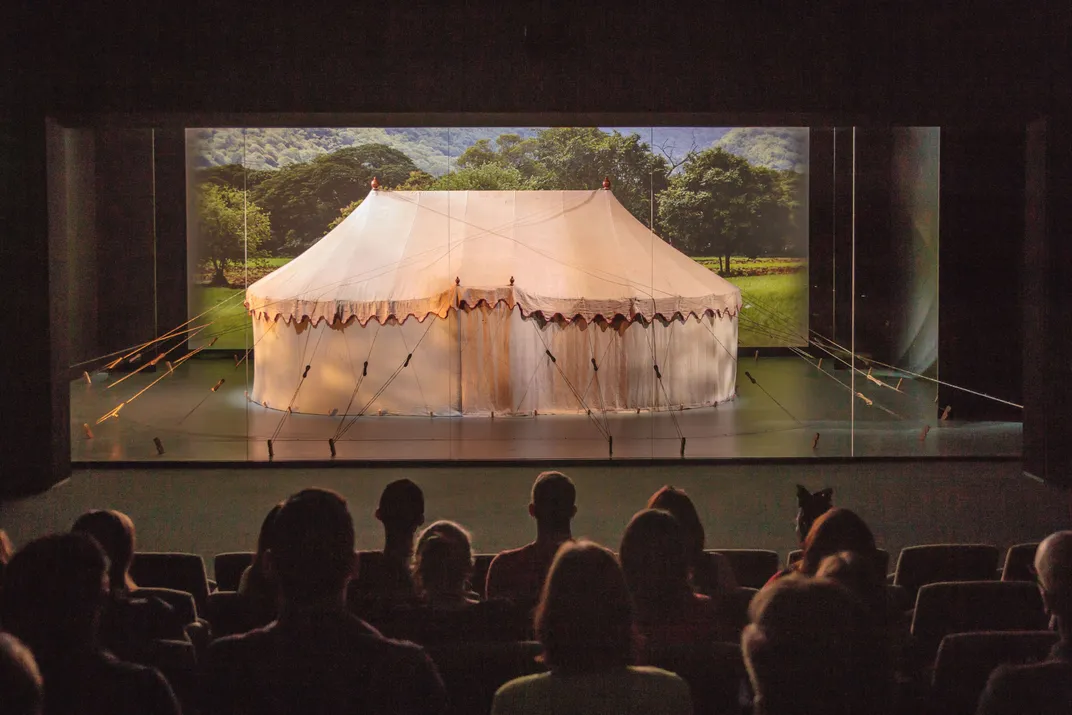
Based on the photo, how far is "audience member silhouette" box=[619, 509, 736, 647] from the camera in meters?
2.33

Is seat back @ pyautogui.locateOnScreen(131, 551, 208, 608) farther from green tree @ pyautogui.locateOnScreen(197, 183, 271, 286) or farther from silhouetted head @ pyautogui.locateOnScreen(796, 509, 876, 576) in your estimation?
green tree @ pyautogui.locateOnScreen(197, 183, 271, 286)

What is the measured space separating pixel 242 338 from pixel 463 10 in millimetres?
2874

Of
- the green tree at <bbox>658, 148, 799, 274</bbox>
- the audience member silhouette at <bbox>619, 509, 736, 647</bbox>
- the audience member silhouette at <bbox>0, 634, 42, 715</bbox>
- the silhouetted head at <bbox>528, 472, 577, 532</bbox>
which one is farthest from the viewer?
the green tree at <bbox>658, 148, 799, 274</bbox>

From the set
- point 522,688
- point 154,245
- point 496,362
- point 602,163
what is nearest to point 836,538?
point 522,688

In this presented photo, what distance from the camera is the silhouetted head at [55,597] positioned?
5.90ft

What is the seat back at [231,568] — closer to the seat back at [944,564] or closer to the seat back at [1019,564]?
the seat back at [944,564]

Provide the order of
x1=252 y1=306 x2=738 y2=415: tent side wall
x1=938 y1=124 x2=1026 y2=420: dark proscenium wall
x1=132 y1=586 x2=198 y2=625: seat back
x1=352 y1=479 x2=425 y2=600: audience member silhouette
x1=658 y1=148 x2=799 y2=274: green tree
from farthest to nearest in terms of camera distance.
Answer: x1=252 y1=306 x2=738 y2=415: tent side wall, x1=938 y1=124 x2=1026 y2=420: dark proscenium wall, x1=658 y1=148 x2=799 y2=274: green tree, x1=352 y1=479 x2=425 y2=600: audience member silhouette, x1=132 y1=586 x2=198 y2=625: seat back

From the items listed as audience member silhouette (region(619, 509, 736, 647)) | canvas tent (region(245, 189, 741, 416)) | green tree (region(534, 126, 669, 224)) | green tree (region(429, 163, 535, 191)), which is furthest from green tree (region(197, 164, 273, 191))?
audience member silhouette (region(619, 509, 736, 647))

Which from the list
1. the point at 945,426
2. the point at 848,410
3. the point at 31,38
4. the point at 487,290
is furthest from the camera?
the point at 487,290

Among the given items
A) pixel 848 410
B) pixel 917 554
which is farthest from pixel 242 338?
pixel 917 554

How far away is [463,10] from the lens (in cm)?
609

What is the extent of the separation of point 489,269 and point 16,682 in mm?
7259

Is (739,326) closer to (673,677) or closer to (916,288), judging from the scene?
(916,288)

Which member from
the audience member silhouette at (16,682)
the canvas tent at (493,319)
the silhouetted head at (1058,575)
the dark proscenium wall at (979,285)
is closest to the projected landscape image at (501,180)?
the canvas tent at (493,319)
